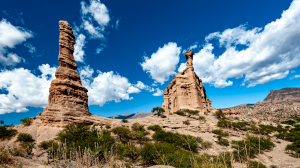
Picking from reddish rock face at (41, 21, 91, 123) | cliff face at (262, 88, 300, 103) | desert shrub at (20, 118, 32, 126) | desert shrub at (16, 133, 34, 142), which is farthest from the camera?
cliff face at (262, 88, 300, 103)

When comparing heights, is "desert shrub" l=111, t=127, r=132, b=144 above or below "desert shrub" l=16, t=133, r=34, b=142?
below

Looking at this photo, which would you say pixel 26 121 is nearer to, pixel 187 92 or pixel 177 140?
pixel 177 140

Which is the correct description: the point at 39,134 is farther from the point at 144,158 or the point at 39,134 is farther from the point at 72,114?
the point at 144,158

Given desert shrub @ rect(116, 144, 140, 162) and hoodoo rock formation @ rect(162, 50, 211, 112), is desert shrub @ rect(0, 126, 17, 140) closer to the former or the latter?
desert shrub @ rect(116, 144, 140, 162)

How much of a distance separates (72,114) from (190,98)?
38106mm

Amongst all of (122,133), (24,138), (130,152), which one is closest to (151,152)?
(130,152)

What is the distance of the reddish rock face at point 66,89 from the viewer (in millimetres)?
17641

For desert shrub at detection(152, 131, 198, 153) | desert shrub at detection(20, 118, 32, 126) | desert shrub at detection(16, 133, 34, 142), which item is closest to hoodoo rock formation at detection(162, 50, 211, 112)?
desert shrub at detection(152, 131, 198, 153)

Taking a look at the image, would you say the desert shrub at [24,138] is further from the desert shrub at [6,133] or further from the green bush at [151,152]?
the green bush at [151,152]

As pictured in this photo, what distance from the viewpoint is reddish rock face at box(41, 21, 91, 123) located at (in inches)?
695

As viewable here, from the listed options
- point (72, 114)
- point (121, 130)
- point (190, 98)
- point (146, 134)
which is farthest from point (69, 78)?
point (190, 98)

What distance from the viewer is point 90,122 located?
19.4 meters

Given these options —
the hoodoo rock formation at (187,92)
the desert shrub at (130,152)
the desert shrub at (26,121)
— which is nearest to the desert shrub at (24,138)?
the desert shrub at (26,121)

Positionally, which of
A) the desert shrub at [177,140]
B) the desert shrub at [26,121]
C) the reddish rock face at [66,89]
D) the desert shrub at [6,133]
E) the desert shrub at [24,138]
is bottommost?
the desert shrub at [177,140]
